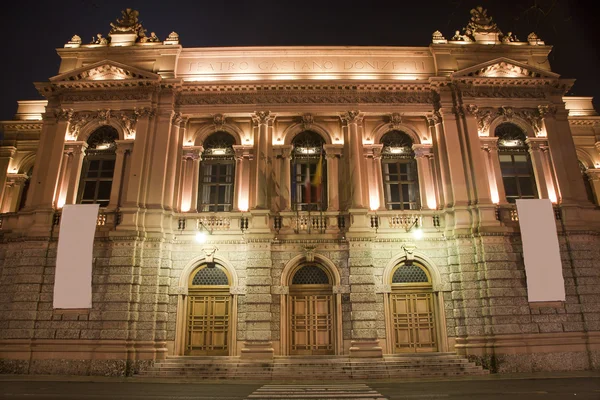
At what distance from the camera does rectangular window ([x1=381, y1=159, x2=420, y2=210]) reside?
68.1 ft

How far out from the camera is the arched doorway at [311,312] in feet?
61.2

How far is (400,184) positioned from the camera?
21016mm

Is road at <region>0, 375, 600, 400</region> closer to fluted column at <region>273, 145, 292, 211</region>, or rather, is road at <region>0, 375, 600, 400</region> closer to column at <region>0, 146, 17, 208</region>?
fluted column at <region>273, 145, 292, 211</region>

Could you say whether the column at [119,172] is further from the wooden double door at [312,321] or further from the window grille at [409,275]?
the window grille at [409,275]

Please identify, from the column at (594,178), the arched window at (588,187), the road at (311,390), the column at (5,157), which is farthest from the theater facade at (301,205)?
the column at (5,157)

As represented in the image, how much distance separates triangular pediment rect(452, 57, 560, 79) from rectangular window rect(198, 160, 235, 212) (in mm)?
12254

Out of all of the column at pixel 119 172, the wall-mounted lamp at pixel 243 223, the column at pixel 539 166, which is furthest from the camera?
the column at pixel 539 166

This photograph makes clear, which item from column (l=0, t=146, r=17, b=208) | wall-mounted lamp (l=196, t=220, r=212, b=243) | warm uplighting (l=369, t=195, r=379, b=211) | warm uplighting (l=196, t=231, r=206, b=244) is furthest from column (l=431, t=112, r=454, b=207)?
column (l=0, t=146, r=17, b=208)

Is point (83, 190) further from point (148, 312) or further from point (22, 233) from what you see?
point (148, 312)

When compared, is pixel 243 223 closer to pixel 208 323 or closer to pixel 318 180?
pixel 318 180

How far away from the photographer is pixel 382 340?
60.1 ft

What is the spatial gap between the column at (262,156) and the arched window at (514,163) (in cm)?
1156

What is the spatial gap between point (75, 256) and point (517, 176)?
818 inches

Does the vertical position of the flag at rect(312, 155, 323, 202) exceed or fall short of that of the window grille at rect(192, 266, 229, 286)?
it exceeds it
